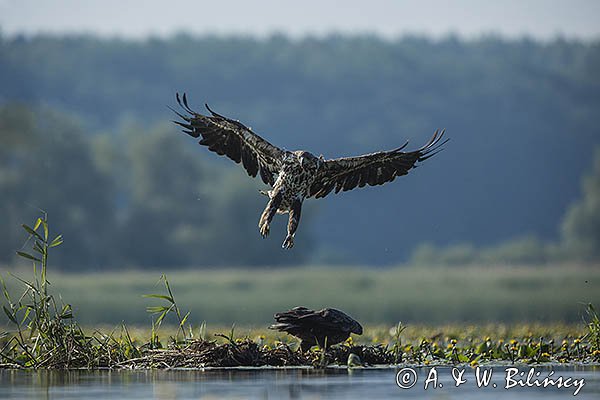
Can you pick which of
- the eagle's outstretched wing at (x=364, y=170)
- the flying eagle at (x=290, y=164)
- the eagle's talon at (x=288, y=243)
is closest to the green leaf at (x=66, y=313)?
the flying eagle at (x=290, y=164)

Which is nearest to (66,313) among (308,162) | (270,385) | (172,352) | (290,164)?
(172,352)

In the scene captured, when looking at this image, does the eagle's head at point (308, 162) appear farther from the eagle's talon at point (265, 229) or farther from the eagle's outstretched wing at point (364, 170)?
the eagle's talon at point (265, 229)

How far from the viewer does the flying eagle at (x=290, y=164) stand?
1358 centimetres

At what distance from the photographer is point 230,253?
211 feet

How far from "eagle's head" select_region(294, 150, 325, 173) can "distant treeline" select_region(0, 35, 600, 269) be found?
4022 cm

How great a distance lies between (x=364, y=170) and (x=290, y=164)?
110cm

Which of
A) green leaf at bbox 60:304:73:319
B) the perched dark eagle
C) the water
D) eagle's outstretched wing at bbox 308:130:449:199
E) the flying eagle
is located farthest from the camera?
eagle's outstretched wing at bbox 308:130:449:199

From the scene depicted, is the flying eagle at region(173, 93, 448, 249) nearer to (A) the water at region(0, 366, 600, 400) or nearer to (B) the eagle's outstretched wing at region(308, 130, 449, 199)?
(B) the eagle's outstretched wing at region(308, 130, 449, 199)

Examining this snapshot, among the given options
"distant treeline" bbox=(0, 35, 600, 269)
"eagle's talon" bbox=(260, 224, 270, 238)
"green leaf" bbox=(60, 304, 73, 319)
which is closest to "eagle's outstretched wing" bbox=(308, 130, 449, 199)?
"eagle's talon" bbox=(260, 224, 270, 238)

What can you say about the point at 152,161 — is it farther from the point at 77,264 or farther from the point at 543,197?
the point at 543,197

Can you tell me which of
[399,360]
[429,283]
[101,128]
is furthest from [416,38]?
[399,360]

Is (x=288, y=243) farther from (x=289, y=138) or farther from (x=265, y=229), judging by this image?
(x=289, y=138)

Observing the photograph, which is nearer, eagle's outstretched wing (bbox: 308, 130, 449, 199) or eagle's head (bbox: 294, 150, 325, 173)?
eagle's head (bbox: 294, 150, 325, 173)

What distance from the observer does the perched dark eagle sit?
39.6 feet
